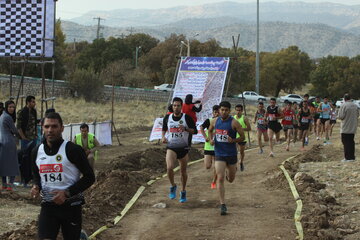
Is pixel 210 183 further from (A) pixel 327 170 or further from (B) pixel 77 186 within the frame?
(B) pixel 77 186

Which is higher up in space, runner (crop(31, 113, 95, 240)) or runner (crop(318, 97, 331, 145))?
runner (crop(31, 113, 95, 240))

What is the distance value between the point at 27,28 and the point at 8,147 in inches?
197

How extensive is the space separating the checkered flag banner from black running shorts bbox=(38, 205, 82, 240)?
35.9ft

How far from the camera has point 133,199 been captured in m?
12.4

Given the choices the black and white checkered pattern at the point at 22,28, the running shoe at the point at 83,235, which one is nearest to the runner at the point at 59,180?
the running shoe at the point at 83,235

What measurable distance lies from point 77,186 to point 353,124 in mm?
12096

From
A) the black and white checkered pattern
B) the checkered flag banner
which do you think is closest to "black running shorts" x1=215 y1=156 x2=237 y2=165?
the checkered flag banner

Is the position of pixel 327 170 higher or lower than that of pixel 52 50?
lower

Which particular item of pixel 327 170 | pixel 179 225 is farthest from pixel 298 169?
pixel 179 225

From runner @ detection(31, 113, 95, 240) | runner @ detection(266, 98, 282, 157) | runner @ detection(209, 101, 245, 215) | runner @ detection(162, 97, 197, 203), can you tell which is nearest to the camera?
runner @ detection(31, 113, 95, 240)

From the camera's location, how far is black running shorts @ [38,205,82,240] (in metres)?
6.30

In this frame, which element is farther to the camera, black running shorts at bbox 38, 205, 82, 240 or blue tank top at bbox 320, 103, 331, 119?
blue tank top at bbox 320, 103, 331, 119

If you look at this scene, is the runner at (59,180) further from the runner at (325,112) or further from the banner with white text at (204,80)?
the runner at (325,112)

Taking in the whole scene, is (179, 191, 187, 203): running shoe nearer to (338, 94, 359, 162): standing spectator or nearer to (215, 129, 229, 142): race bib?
(215, 129, 229, 142): race bib
